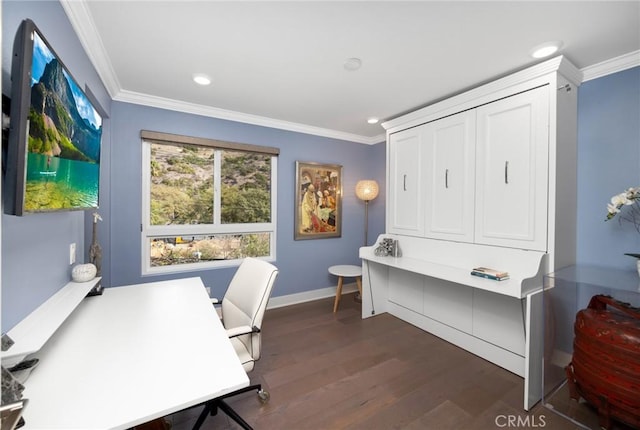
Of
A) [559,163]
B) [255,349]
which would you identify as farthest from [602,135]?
[255,349]

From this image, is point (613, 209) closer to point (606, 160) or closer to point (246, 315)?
point (606, 160)

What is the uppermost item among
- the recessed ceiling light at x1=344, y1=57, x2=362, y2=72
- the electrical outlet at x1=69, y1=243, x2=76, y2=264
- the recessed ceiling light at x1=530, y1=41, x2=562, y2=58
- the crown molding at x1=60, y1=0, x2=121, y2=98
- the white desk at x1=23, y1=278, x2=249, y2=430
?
the recessed ceiling light at x1=530, y1=41, x2=562, y2=58

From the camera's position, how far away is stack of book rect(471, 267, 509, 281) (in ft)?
7.20

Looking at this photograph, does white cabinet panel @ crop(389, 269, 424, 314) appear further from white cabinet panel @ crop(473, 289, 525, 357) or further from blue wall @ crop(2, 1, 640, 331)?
blue wall @ crop(2, 1, 640, 331)

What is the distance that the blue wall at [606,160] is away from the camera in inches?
79.4

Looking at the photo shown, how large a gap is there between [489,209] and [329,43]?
1866 millimetres

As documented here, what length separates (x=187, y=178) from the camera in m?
3.10

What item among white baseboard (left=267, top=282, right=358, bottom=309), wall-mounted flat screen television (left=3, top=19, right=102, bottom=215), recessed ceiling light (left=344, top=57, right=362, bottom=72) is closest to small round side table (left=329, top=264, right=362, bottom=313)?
white baseboard (left=267, top=282, right=358, bottom=309)

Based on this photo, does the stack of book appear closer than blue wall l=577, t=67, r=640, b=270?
No

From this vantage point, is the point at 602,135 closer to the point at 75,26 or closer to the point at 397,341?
the point at 397,341

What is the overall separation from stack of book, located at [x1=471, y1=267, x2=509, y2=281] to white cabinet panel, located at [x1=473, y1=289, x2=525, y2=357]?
259 mm

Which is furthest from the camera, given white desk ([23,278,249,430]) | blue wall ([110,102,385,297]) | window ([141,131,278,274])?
window ([141,131,278,274])

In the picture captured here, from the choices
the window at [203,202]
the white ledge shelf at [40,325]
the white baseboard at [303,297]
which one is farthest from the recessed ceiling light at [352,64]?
the white baseboard at [303,297]

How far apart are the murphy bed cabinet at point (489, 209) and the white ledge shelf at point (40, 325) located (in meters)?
2.46
